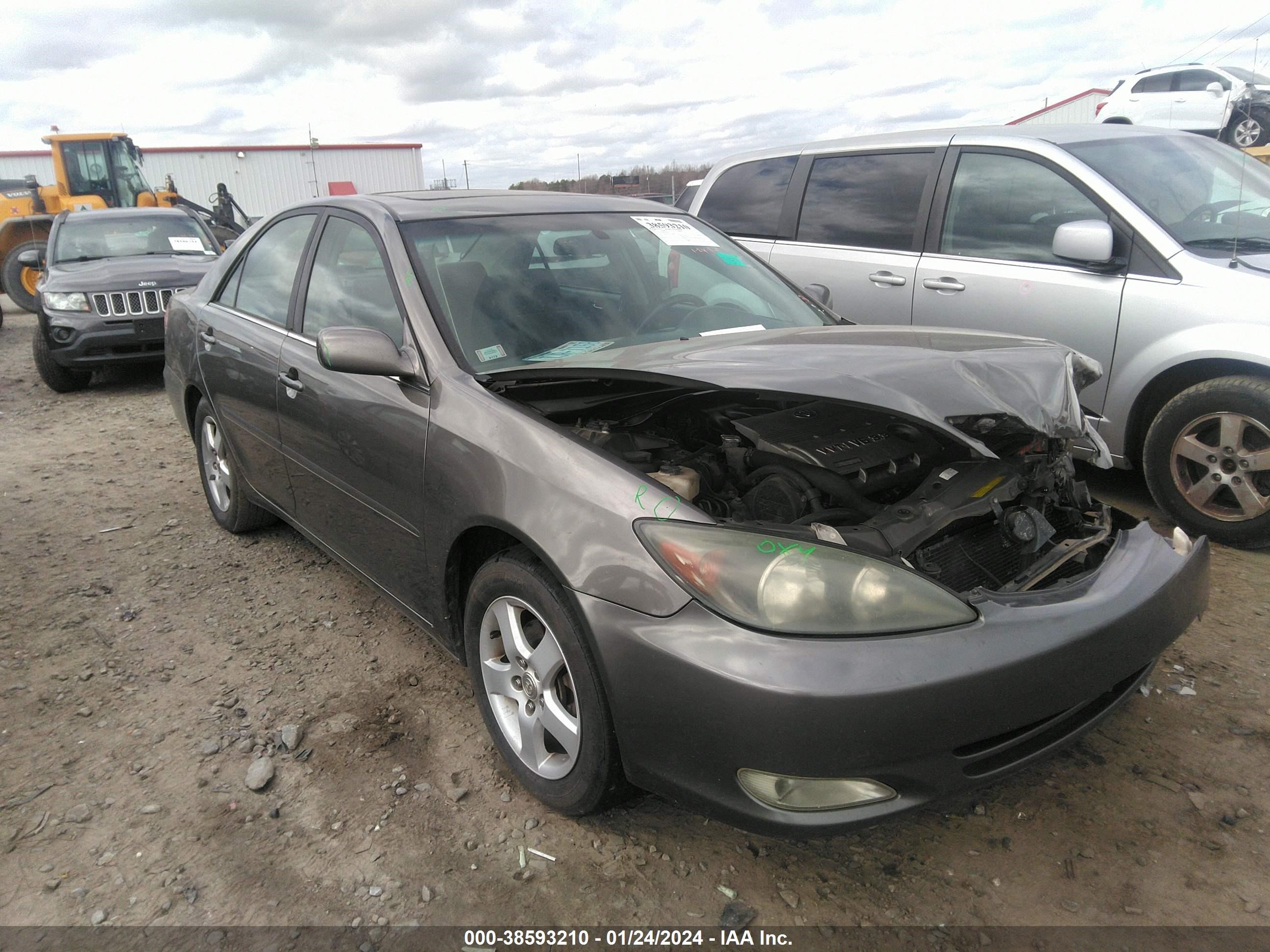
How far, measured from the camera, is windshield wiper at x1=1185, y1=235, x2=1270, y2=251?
3811 millimetres

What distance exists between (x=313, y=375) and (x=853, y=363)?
188 cm

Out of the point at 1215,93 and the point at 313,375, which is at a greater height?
the point at 1215,93

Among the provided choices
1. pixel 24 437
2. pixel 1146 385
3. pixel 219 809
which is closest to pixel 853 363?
pixel 219 809

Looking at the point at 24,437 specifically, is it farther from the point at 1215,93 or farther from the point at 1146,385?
the point at 1215,93

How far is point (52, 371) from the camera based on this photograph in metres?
7.96

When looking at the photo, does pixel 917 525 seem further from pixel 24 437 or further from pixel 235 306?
pixel 24 437

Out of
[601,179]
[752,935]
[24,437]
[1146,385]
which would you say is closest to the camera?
[752,935]

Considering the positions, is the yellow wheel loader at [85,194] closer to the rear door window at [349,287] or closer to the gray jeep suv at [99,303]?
the gray jeep suv at [99,303]

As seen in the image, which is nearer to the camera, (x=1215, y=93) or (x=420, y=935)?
(x=420, y=935)

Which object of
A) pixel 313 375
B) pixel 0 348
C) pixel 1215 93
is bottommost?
pixel 0 348

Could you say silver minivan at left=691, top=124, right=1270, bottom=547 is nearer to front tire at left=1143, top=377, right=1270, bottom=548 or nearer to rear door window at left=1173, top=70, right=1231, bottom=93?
front tire at left=1143, top=377, right=1270, bottom=548

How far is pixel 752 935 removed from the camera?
1908 mm

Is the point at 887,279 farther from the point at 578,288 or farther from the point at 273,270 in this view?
the point at 273,270

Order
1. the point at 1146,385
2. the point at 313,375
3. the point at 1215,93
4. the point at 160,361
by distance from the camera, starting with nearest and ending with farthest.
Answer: the point at 313,375, the point at 1146,385, the point at 160,361, the point at 1215,93
